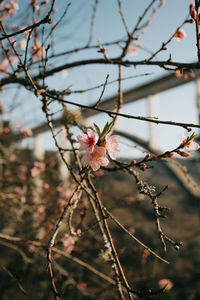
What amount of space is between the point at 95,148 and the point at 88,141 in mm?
36

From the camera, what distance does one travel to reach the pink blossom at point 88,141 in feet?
2.31

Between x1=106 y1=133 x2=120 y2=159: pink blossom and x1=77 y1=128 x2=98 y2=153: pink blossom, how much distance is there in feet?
0.12

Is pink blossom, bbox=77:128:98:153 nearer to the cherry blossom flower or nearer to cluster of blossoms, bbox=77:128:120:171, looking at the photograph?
cluster of blossoms, bbox=77:128:120:171

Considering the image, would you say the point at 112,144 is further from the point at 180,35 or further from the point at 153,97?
the point at 153,97

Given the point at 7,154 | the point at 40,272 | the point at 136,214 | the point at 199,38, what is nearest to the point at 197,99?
the point at 199,38

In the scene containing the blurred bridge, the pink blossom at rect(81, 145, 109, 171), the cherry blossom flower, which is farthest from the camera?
the blurred bridge

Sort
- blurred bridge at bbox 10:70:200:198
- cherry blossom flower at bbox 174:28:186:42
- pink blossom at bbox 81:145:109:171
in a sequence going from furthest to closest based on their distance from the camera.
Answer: blurred bridge at bbox 10:70:200:198 < cherry blossom flower at bbox 174:28:186:42 < pink blossom at bbox 81:145:109:171

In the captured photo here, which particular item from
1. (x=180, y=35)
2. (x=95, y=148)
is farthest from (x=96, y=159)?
(x=180, y=35)

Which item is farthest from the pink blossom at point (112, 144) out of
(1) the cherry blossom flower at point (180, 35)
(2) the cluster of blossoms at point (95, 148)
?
(1) the cherry blossom flower at point (180, 35)

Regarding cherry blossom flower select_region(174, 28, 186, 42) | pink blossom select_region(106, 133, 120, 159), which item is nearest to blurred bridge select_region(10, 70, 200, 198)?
cherry blossom flower select_region(174, 28, 186, 42)

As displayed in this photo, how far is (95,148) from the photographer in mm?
703

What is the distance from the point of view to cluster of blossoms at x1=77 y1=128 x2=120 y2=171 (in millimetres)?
697

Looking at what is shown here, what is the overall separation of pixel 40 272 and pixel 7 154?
161 centimetres

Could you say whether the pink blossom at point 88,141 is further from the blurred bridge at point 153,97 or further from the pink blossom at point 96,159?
the blurred bridge at point 153,97
